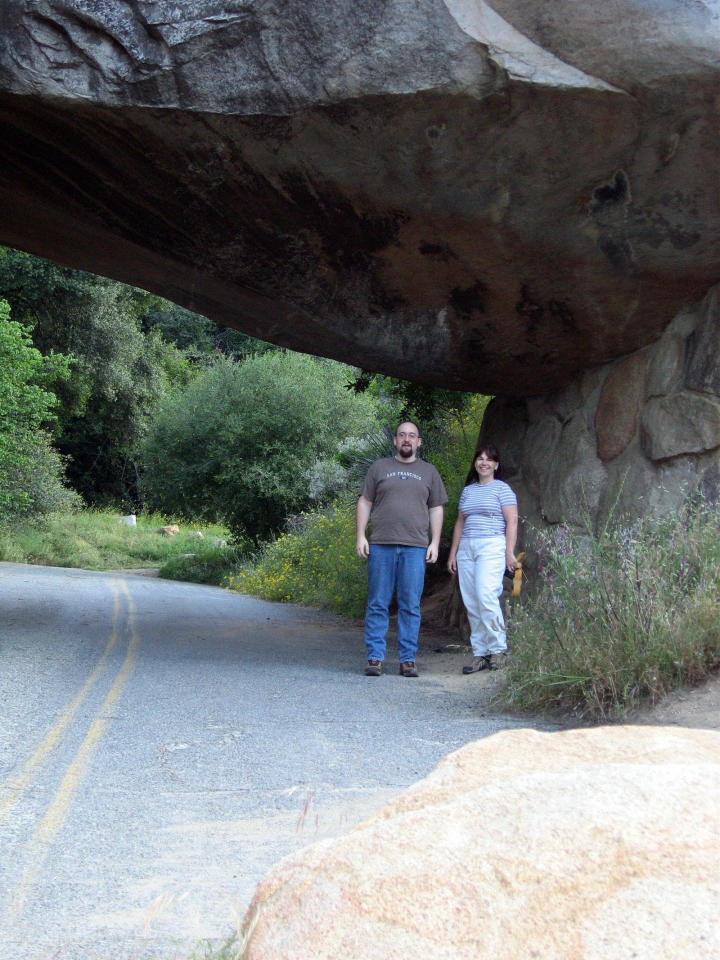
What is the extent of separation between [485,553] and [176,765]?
380 cm

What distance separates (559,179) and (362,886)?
20.0 ft

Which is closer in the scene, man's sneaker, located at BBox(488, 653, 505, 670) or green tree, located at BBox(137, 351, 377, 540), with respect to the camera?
man's sneaker, located at BBox(488, 653, 505, 670)

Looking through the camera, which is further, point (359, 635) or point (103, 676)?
point (359, 635)

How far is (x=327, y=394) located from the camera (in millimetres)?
29281

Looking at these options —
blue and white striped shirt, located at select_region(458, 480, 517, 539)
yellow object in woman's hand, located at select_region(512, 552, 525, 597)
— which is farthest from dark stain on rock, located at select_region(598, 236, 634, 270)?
yellow object in woman's hand, located at select_region(512, 552, 525, 597)

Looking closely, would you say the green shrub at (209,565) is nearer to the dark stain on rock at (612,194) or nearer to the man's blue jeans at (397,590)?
the man's blue jeans at (397,590)

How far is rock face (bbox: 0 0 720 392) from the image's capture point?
20.7 feet

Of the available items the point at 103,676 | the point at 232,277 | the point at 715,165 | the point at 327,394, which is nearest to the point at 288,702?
the point at 103,676

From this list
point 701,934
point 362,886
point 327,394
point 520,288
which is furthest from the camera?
point 327,394

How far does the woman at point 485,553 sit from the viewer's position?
775cm

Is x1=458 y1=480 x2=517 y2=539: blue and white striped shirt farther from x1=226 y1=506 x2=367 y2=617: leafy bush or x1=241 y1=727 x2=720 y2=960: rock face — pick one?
x1=241 y1=727 x2=720 y2=960: rock face

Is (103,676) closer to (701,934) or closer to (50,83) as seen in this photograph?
(50,83)

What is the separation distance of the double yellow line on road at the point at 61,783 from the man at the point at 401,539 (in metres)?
1.94

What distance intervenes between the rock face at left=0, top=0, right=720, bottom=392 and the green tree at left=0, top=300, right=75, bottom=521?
44.5 feet
